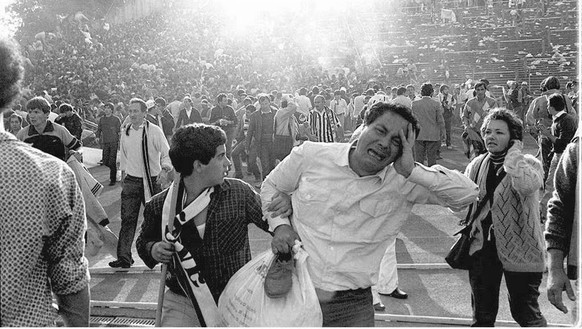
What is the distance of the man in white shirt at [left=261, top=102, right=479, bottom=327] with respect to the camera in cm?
320

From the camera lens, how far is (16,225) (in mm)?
2270

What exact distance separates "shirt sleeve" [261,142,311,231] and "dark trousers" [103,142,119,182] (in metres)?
11.3

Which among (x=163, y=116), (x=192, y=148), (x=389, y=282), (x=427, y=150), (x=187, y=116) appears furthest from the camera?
(x=163, y=116)

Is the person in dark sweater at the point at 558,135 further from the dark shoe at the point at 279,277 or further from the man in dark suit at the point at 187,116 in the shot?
the man in dark suit at the point at 187,116

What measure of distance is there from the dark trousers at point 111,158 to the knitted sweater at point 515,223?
10.7 m

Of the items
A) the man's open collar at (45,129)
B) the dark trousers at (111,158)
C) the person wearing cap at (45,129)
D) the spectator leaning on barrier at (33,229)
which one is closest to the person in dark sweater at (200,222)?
the spectator leaning on barrier at (33,229)

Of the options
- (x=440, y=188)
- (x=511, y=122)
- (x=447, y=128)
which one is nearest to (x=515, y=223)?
(x=511, y=122)

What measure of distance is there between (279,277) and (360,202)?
0.47 meters

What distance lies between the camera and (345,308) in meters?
3.25

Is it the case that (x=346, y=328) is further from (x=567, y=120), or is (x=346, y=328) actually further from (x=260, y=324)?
(x=567, y=120)

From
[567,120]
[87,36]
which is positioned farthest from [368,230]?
[87,36]

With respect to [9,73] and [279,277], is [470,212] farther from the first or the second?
[9,73]

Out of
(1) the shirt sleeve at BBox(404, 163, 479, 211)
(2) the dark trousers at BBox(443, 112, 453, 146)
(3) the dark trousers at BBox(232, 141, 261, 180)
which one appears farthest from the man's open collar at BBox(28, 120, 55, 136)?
(2) the dark trousers at BBox(443, 112, 453, 146)

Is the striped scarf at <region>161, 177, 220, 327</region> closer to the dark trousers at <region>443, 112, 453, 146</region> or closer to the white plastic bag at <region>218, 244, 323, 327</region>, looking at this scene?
the white plastic bag at <region>218, 244, 323, 327</region>
